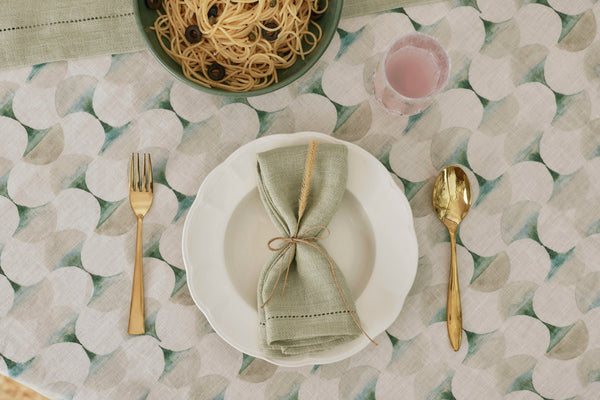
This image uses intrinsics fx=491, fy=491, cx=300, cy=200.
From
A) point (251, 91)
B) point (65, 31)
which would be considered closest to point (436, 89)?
point (251, 91)

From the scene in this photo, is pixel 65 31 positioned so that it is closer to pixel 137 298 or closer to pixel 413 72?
pixel 137 298

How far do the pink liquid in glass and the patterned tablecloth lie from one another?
6 cm

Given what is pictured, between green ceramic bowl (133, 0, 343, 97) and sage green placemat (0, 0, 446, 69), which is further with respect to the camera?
sage green placemat (0, 0, 446, 69)

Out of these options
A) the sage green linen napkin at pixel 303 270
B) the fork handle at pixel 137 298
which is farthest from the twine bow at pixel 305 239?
the fork handle at pixel 137 298

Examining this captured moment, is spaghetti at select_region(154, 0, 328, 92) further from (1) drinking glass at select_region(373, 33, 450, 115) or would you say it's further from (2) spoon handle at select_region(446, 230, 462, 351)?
(2) spoon handle at select_region(446, 230, 462, 351)

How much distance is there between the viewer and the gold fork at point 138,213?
958 mm

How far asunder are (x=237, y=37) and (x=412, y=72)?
0.35 meters

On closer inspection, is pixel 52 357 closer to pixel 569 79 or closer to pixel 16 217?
pixel 16 217

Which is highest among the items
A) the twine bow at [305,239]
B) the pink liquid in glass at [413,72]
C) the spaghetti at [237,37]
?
the spaghetti at [237,37]

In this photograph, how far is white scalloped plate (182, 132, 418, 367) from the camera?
0.91 metres

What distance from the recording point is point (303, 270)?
0.92 metres

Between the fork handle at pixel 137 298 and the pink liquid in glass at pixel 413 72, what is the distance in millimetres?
588

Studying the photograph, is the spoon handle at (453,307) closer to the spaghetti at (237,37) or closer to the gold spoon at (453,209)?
the gold spoon at (453,209)

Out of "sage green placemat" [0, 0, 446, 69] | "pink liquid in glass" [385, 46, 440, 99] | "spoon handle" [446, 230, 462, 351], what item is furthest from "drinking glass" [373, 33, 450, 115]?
"sage green placemat" [0, 0, 446, 69]
